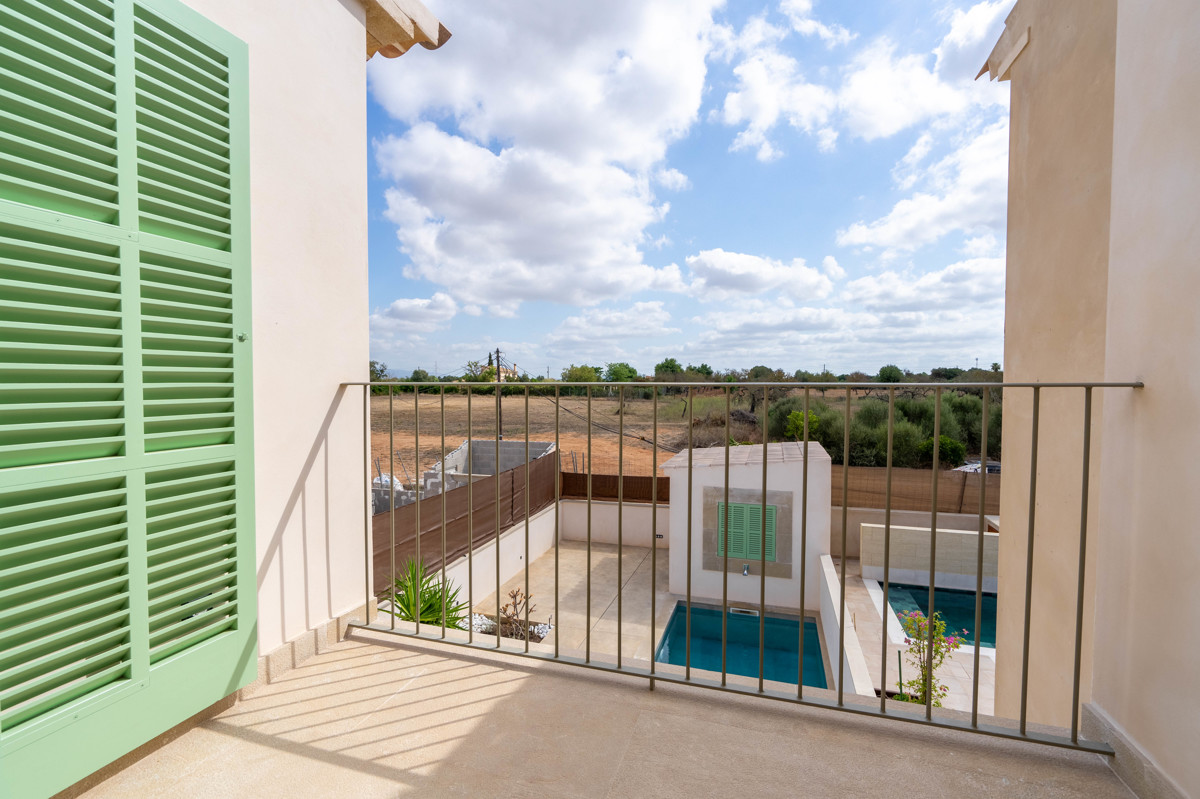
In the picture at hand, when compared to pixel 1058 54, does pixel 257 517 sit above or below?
Result: below

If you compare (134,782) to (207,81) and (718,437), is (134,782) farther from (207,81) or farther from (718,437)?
(718,437)

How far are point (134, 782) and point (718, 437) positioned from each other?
1956cm

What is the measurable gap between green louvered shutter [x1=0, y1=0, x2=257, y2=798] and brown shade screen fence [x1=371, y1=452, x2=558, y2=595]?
2.24m

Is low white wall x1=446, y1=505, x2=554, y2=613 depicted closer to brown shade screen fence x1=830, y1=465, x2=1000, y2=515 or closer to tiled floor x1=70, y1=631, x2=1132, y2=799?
brown shade screen fence x1=830, y1=465, x2=1000, y2=515

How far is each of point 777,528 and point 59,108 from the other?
30.2 feet

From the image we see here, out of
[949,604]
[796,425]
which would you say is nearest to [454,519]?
[949,604]

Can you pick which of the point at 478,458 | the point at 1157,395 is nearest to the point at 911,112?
the point at 478,458

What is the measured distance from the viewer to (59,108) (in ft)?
4.41

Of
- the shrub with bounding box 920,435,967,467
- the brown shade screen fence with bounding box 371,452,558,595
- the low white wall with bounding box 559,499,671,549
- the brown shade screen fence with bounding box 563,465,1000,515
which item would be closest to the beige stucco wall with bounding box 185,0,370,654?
the brown shade screen fence with bounding box 371,452,558,595

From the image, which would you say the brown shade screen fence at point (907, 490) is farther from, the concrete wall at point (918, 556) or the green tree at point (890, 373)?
the green tree at point (890, 373)

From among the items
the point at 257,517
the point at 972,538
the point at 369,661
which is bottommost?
the point at 972,538

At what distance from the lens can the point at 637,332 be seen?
33281 mm

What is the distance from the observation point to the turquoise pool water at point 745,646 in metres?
7.78

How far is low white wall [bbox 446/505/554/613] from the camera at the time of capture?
8586mm
